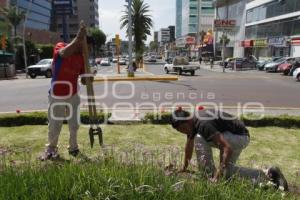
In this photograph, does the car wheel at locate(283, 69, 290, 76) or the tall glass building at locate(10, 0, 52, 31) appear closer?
the car wheel at locate(283, 69, 290, 76)

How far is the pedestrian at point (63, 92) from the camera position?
6047 mm

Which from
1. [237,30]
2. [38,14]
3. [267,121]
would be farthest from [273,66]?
[38,14]

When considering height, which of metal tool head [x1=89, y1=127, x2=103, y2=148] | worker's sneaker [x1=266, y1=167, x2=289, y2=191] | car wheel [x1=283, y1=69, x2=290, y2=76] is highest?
metal tool head [x1=89, y1=127, x2=103, y2=148]

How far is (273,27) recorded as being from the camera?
56.7m

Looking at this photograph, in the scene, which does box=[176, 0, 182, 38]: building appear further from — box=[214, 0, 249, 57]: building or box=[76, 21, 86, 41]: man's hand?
box=[76, 21, 86, 41]: man's hand

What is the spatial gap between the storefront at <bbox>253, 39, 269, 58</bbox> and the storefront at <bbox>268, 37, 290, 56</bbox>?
180 cm

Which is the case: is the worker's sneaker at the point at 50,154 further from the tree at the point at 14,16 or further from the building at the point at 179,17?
the building at the point at 179,17

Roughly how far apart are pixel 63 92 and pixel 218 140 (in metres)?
2.69

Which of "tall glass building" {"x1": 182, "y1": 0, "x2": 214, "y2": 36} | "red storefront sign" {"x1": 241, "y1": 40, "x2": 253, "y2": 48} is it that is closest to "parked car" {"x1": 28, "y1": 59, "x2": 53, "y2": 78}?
"red storefront sign" {"x1": 241, "y1": 40, "x2": 253, "y2": 48}

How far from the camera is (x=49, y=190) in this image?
11.5 ft

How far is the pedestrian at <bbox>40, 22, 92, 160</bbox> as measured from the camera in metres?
6.05

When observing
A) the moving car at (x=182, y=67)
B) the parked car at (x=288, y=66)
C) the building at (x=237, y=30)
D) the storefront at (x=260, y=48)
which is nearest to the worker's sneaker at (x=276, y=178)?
the moving car at (x=182, y=67)

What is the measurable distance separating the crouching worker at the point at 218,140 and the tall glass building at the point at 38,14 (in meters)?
81.2

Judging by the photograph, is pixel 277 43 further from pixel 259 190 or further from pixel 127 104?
pixel 259 190
